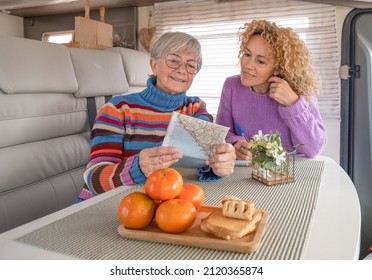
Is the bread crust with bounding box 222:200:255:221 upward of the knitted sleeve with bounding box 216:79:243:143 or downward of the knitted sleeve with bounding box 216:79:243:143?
downward

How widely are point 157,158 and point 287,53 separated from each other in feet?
2.92

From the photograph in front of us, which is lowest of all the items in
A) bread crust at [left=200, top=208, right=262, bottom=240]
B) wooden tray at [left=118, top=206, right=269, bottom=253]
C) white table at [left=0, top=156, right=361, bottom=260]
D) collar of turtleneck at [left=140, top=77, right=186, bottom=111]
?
white table at [left=0, top=156, right=361, bottom=260]

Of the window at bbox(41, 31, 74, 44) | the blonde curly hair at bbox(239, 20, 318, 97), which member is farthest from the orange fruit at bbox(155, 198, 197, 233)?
the window at bbox(41, 31, 74, 44)

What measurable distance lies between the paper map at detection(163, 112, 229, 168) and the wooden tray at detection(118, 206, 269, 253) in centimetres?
36

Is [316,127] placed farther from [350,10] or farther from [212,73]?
[212,73]

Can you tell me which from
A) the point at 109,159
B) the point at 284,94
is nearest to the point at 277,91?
the point at 284,94

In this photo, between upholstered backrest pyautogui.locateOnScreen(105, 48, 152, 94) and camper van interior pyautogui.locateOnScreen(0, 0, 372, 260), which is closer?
camper van interior pyautogui.locateOnScreen(0, 0, 372, 260)

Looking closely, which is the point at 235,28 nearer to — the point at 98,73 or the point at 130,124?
the point at 98,73

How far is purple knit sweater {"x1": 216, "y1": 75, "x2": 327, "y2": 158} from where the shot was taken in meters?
1.59

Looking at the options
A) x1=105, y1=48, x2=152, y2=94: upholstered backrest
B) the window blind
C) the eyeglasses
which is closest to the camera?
the eyeglasses

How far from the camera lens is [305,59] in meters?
1.72

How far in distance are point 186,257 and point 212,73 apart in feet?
9.84

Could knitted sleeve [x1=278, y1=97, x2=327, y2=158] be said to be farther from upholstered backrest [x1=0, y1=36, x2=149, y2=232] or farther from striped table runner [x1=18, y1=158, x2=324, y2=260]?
upholstered backrest [x1=0, y1=36, x2=149, y2=232]

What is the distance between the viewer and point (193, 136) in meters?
1.06
